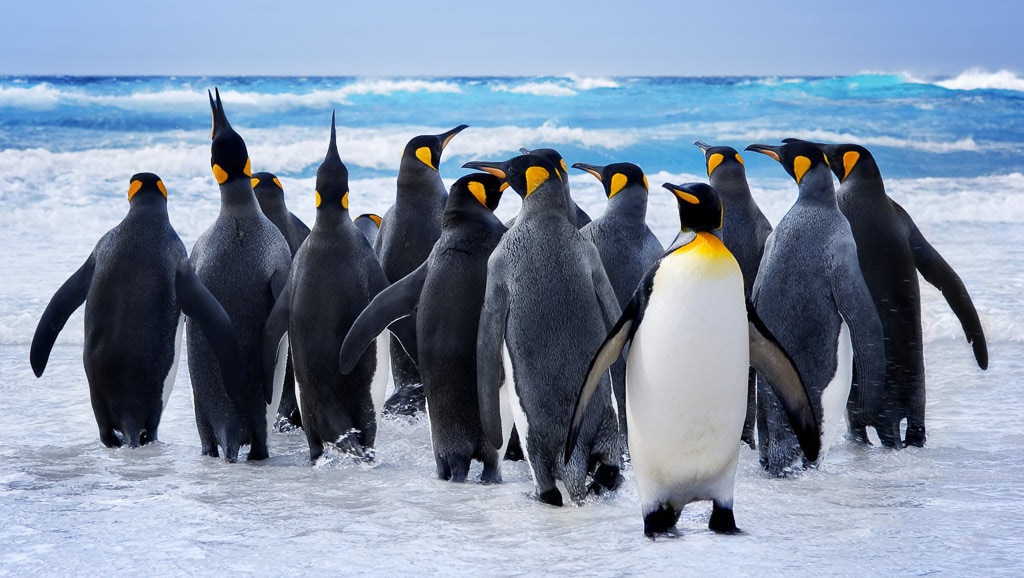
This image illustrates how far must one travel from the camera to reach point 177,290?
4070 millimetres

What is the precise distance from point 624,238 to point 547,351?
100cm

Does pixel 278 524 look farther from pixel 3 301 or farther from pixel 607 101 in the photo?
pixel 607 101

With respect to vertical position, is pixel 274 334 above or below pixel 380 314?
below

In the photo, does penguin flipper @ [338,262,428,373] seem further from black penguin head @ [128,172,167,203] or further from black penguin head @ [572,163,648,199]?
black penguin head @ [128,172,167,203]

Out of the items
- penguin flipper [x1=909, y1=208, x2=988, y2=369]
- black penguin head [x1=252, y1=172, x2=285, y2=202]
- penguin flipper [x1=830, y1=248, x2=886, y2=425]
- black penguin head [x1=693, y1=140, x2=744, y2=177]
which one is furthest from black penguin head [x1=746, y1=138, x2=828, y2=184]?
black penguin head [x1=252, y1=172, x2=285, y2=202]

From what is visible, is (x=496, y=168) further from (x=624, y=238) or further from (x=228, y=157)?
(x=228, y=157)

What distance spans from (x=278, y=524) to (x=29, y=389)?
2594 mm

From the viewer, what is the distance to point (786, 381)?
3.06 metres

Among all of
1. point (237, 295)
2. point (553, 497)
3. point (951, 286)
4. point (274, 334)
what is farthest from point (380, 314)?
point (951, 286)

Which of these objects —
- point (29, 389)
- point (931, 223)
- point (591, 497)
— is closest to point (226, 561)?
point (591, 497)

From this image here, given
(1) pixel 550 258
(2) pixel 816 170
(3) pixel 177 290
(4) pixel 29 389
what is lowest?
(4) pixel 29 389

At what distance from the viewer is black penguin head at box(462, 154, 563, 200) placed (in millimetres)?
3471

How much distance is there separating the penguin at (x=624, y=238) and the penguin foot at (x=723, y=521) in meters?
1.03

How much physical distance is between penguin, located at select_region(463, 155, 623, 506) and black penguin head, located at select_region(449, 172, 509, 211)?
15.8 inches
